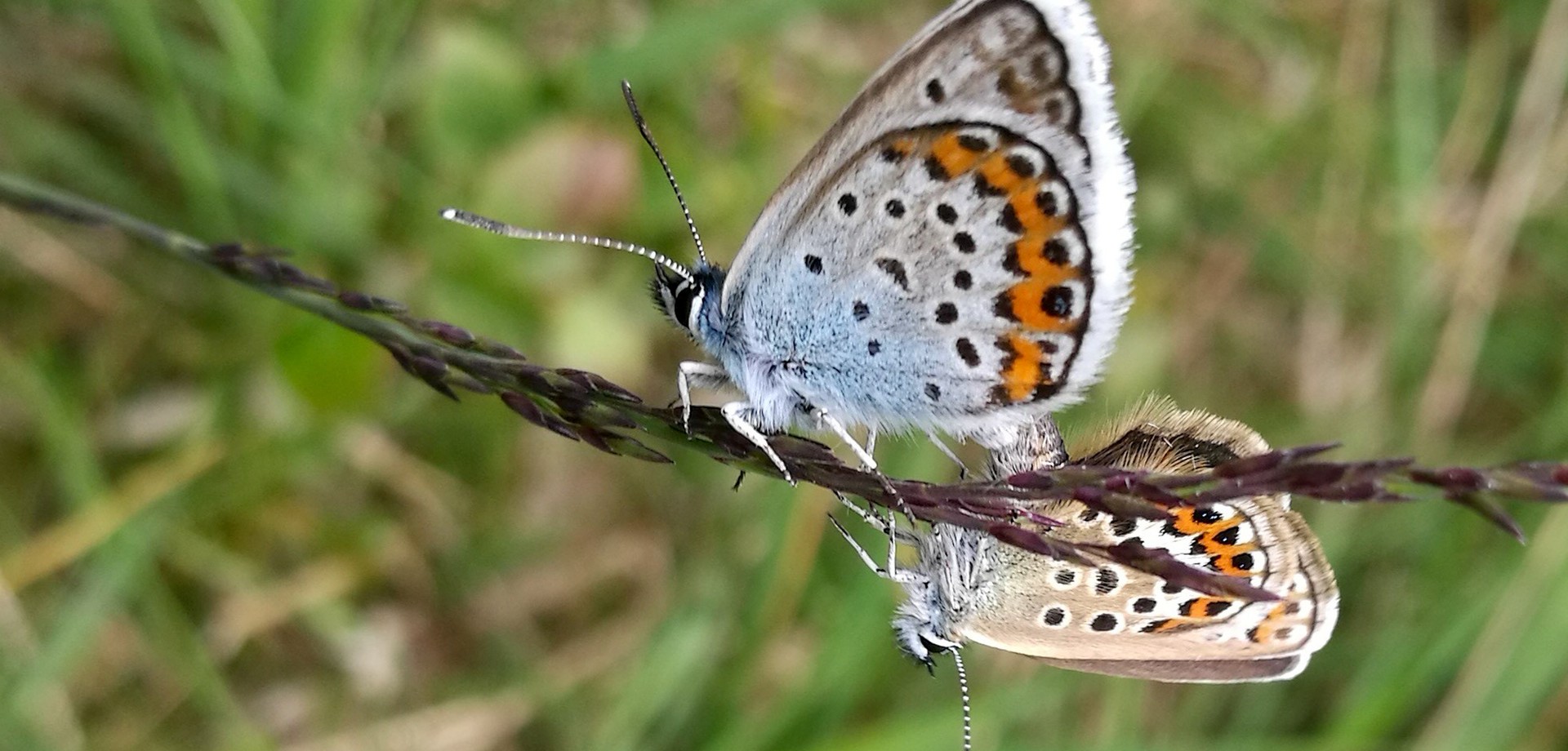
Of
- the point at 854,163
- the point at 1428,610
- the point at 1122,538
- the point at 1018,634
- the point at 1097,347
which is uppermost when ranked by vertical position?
the point at 1428,610

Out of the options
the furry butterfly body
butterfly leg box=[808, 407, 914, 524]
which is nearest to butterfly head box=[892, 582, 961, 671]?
butterfly leg box=[808, 407, 914, 524]

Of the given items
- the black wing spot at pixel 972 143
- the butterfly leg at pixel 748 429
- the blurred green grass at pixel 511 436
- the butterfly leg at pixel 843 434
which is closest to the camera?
the butterfly leg at pixel 748 429

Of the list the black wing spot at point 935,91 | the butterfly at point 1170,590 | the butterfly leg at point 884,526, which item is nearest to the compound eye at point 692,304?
the butterfly leg at point 884,526

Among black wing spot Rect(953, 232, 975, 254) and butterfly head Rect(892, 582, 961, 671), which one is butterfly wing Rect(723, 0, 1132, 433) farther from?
butterfly head Rect(892, 582, 961, 671)

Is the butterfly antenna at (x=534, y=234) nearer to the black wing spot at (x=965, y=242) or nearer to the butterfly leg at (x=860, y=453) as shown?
the butterfly leg at (x=860, y=453)

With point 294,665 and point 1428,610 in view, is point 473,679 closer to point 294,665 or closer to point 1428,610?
point 294,665

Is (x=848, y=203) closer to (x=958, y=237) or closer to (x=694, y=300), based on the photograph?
(x=958, y=237)

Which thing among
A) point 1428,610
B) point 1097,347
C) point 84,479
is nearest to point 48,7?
point 84,479
